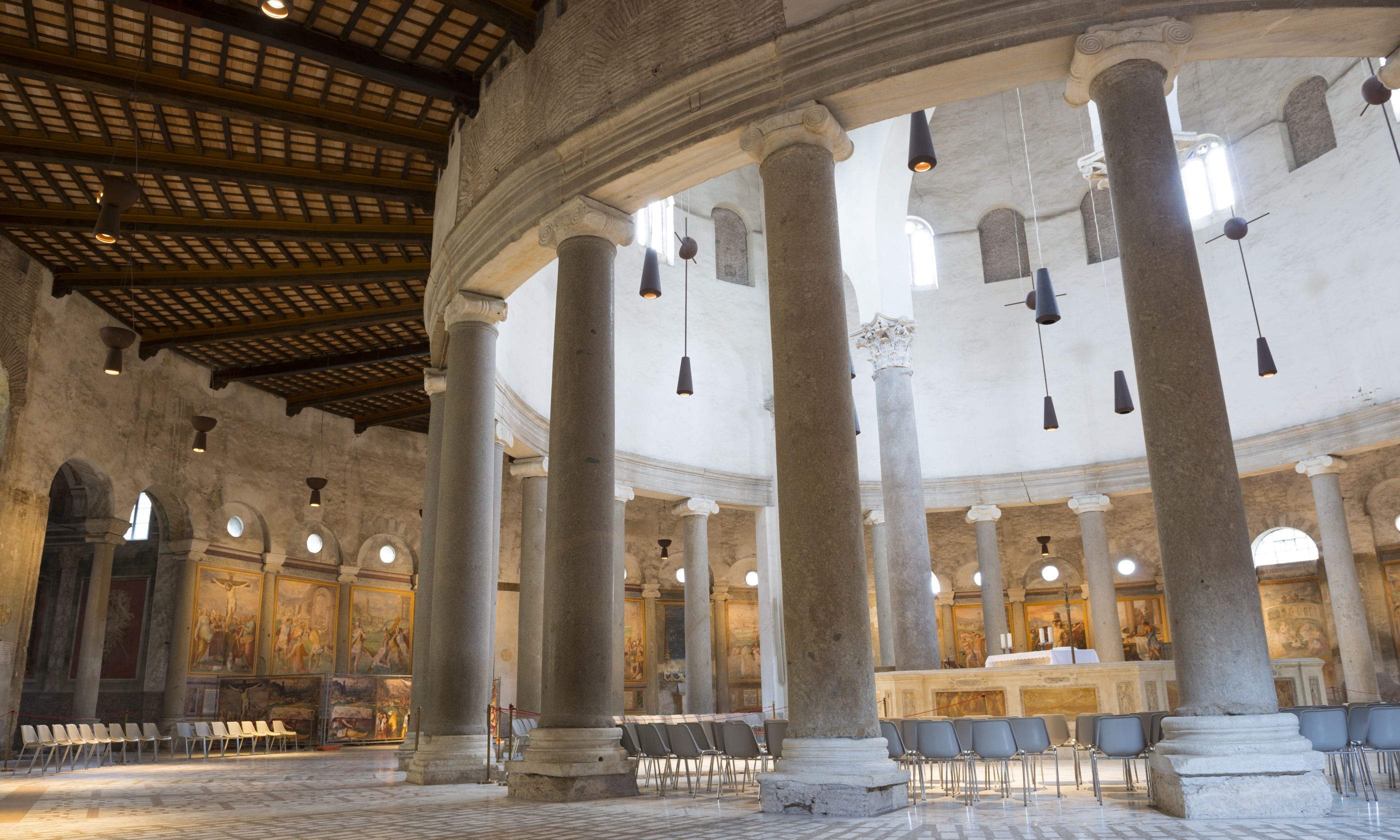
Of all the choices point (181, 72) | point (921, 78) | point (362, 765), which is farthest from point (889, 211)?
point (362, 765)

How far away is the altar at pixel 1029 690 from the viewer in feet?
42.3

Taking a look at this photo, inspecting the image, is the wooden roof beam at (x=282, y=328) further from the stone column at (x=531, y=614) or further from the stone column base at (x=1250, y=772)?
the stone column base at (x=1250, y=772)

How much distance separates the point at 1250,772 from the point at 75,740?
52.0ft

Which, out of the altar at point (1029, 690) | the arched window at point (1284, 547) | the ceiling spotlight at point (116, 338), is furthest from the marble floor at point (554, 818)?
the arched window at point (1284, 547)

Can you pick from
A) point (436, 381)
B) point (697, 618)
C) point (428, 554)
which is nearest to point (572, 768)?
point (428, 554)

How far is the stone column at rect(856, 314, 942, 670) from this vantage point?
15.4 meters

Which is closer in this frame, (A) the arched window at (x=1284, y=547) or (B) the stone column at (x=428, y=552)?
(B) the stone column at (x=428, y=552)

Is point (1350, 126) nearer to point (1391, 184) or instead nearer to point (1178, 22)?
point (1391, 184)

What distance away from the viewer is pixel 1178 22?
6816 millimetres

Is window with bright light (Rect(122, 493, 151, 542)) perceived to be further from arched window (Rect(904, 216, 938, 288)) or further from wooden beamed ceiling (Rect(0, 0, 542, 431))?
arched window (Rect(904, 216, 938, 288))

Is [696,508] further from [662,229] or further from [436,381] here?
[436,381]

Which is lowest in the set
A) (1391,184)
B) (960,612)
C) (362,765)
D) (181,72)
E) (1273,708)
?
(362,765)

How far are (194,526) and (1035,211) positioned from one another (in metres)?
19.7

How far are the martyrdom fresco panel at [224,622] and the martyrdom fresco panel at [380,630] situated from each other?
2.36m
